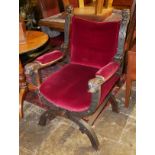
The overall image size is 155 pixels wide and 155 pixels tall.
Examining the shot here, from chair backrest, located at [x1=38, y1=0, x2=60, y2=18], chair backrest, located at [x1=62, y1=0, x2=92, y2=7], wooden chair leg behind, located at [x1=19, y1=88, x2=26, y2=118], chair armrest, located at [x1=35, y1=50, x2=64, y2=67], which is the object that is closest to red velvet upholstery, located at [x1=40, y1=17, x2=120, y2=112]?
chair armrest, located at [x1=35, y1=50, x2=64, y2=67]

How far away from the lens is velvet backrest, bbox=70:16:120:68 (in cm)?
185

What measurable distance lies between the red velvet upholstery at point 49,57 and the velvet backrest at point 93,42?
0.19 m

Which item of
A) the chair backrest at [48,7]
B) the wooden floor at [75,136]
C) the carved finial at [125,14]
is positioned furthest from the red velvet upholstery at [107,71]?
the chair backrest at [48,7]

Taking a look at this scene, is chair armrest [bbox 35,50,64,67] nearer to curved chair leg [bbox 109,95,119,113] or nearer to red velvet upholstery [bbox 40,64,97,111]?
red velvet upholstery [bbox 40,64,97,111]

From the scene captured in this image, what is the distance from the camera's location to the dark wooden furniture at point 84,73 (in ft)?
5.11

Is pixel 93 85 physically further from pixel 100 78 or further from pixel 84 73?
pixel 84 73

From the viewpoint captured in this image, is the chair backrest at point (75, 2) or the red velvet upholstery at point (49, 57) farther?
the chair backrest at point (75, 2)

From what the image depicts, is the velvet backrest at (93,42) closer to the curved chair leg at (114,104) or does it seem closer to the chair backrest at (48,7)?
the curved chair leg at (114,104)

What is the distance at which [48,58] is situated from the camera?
5.92 feet

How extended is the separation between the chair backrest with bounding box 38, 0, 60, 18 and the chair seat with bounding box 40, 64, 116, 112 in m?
1.47

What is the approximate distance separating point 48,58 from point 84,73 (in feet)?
1.15

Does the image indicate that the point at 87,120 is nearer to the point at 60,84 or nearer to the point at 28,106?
the point at 60,84
